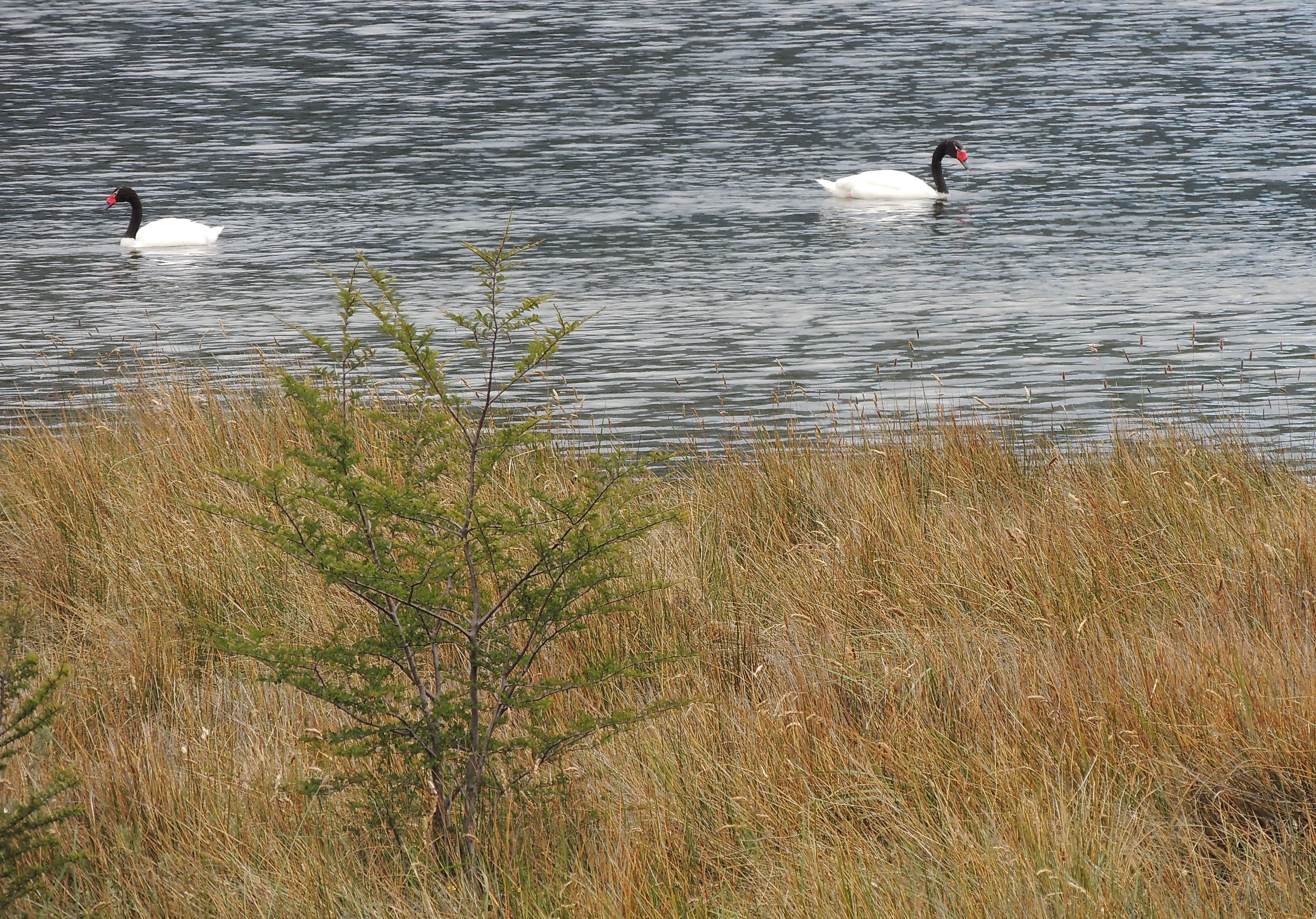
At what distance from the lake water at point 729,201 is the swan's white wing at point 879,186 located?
223mm

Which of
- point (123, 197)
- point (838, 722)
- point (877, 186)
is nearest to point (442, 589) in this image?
point (838, 722)

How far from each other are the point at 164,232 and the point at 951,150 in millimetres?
10670

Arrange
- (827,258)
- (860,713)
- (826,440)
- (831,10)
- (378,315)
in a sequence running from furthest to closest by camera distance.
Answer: (831,10) < (827,258) < (826,440) < (860,713) < (378,315)

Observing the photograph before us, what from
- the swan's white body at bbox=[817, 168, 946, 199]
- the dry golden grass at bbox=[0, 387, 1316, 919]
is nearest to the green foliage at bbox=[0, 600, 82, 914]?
the dry golden grass at bbox=[0, 387, 1316, 919]

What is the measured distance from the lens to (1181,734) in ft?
14.0

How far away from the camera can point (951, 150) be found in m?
22.9

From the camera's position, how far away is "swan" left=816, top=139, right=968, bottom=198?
2191 centimetres

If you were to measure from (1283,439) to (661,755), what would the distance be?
6.54 m

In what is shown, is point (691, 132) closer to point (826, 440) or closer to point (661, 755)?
point (826, 440)

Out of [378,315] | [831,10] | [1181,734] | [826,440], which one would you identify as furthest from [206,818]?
[831,10]

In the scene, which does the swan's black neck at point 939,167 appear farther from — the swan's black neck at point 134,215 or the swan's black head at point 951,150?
the swan's black neck at point 134,215

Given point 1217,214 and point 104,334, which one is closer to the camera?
point 104,334

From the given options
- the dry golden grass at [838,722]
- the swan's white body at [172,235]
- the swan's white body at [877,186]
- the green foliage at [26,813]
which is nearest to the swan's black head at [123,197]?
the swan's white body at [172,235]

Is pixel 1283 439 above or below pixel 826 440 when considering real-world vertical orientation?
below
